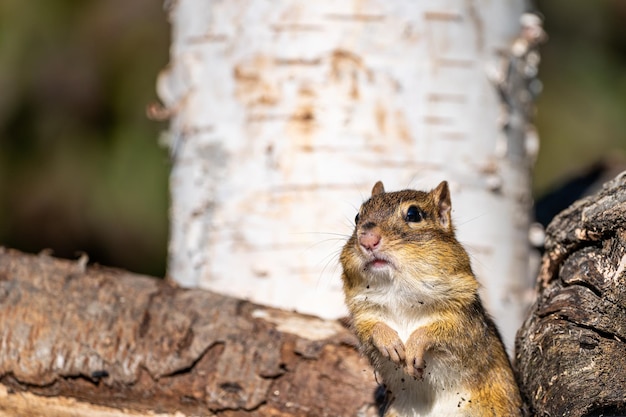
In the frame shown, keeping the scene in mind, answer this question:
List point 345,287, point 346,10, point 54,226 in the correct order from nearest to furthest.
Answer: point 345,287, point 346,10, point 54,226

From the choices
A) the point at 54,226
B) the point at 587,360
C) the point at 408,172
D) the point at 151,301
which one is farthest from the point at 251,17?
the point at 54,226

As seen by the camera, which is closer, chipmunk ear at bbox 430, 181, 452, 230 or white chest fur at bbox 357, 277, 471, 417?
white chest fur at bbox 357, 277, 471, 417

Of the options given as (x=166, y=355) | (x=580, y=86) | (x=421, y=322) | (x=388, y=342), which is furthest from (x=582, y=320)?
(x=580, y=86)

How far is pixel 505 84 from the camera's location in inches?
167

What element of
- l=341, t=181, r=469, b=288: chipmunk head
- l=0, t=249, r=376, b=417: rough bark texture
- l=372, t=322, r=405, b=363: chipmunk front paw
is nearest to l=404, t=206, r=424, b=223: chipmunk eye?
l=341, t=181, r=469, b=288: chipmunk head

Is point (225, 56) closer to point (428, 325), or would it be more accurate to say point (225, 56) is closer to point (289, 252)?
point (289, 252)

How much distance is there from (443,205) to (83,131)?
5408 millimetres

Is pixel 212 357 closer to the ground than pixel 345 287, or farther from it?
closer to the ground

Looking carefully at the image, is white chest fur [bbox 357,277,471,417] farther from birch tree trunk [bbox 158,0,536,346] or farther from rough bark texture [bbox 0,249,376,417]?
birch tree trunk [bbox 158,0,536,346]

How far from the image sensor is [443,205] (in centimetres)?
333

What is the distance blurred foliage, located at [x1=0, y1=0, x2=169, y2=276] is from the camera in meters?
7.89

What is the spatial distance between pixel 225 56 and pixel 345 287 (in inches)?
53.8

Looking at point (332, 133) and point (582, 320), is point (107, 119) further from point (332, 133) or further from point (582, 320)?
point (582, 320)

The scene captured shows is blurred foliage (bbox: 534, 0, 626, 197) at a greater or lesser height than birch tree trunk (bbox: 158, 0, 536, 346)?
greater
